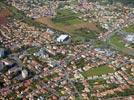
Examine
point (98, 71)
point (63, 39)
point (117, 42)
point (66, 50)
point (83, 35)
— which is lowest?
point (98, 71)

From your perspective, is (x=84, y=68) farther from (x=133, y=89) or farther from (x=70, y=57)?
(x=133, y=89)

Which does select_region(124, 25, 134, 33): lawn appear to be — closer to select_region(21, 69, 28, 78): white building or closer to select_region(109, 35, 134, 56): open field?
select_region(109, 35, 134, 56): open field

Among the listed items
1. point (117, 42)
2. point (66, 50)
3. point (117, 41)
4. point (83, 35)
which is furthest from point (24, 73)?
point (117, 41)

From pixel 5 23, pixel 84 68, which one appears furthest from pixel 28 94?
pixel 5 23

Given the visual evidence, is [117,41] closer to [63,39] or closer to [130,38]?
[130,38]

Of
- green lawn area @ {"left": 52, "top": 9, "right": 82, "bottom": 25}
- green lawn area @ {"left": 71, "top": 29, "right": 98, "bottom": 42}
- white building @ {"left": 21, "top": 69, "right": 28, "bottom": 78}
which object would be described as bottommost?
white building @ {"left": 21, "top": 69, "right": 28, "bottom": 78}

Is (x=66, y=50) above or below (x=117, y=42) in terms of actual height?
below

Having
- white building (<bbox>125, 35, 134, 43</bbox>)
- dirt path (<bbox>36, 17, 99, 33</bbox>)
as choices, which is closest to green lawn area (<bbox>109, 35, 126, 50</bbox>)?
white building (<bbox>125, 35, 134, 43</bbox>)
